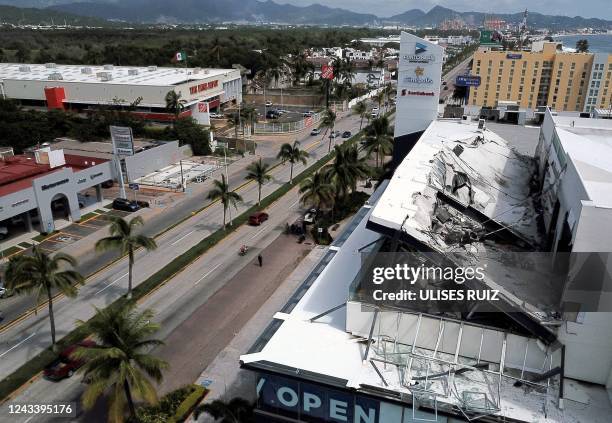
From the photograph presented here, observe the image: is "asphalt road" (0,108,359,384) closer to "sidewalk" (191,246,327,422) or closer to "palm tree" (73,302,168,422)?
"sidewalk" (191,246,327,422)

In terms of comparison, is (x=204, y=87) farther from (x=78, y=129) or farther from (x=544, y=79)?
(x=544, y=79)

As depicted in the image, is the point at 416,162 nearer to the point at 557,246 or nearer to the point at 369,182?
the point at 557,246

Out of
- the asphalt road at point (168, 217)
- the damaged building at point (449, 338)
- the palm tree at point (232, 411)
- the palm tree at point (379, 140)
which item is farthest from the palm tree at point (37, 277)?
the palm tree at point (379, 140)

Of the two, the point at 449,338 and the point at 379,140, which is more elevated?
the point at 449,338

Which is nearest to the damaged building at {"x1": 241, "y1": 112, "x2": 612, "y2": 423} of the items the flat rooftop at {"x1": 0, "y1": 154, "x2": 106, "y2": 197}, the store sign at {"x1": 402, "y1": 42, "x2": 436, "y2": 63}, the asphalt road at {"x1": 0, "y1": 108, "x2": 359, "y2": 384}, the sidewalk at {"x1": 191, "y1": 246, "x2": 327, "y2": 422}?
the sidewalk at {"x1": 191, "y1": 246, "x2": 327, "y2": 422}

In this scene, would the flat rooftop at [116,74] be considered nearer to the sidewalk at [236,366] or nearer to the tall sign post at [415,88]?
the tall sign post at [415,88]

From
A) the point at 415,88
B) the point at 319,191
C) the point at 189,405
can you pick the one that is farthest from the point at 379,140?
the point at 189,405
